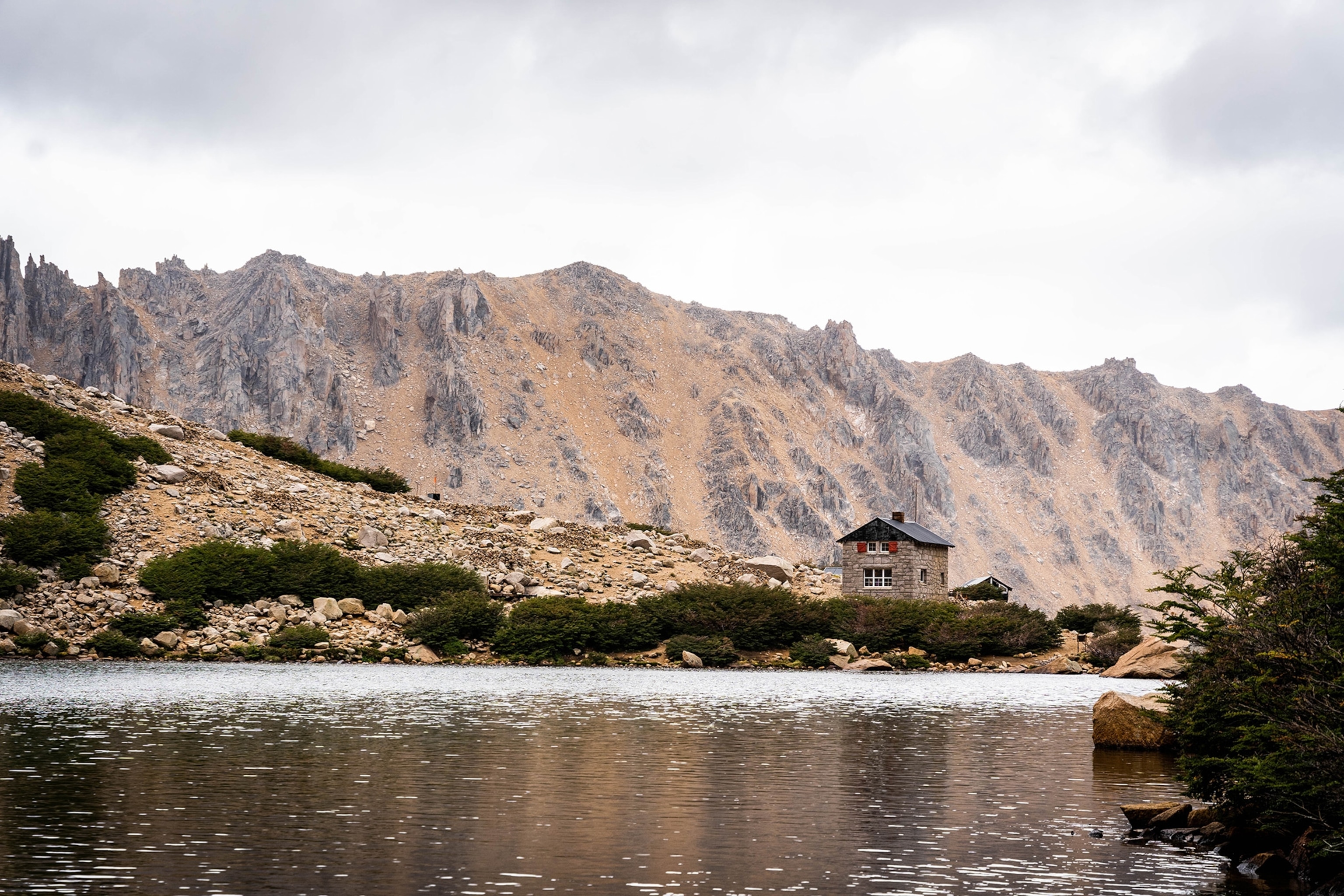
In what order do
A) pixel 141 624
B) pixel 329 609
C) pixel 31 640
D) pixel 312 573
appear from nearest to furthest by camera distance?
1. pixel 31 640
2. pixel 141 624
3. pixel 329 609
4. pixel 312 573

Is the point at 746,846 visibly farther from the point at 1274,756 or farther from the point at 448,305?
the point at 448,305

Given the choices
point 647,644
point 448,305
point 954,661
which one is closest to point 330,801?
point 647,644

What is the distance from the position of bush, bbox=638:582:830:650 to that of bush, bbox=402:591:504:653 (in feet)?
28.9

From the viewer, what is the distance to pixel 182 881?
13.7m

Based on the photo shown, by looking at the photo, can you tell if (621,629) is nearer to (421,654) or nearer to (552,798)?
(421,654)

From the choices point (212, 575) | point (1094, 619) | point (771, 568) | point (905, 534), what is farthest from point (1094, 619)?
point (212, 575)

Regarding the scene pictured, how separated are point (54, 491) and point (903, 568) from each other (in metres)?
55.4

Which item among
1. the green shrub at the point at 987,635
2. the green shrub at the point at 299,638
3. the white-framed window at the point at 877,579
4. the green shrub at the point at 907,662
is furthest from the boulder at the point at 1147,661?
the green shrub at the point at 299,638

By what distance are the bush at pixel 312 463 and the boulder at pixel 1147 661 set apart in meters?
→ 57.1

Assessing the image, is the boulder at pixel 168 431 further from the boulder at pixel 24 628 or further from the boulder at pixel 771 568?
the boulder at pixel 771 568

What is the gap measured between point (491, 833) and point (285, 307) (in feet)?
615

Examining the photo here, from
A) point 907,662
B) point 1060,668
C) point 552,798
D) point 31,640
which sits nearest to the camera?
point 552,798

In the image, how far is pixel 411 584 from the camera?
68.2 meters

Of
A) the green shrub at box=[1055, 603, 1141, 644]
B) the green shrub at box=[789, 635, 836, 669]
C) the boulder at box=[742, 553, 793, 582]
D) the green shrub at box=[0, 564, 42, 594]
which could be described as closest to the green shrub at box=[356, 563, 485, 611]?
the green shrub at box=[0, 564, 42, 594]
